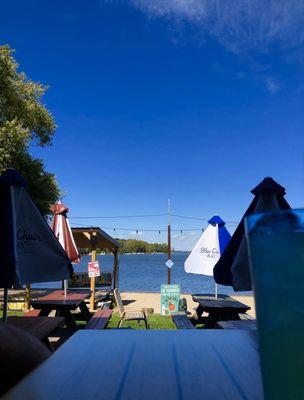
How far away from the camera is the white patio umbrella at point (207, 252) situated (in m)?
8.73

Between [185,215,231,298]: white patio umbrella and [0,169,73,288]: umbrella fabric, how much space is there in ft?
15.3

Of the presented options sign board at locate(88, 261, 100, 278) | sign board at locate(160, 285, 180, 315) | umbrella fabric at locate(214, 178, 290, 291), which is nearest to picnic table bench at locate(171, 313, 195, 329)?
umbrella fabric at locate(214, 178, 290, 291)

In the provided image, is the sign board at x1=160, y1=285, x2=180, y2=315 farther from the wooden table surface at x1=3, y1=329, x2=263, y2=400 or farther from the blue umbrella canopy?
the wooden table surface at x1=3, y1=329, x2=263, y2=400

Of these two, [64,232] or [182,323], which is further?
[64,232]

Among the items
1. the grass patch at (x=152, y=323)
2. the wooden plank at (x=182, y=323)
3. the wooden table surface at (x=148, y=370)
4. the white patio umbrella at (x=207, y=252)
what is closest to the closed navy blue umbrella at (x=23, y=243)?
the wooden table surface at (x=148, y=370)

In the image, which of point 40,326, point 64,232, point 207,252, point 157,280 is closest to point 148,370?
point 40,326

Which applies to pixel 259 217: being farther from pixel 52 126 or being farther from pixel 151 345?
pixel 52 126

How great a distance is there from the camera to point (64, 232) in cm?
943

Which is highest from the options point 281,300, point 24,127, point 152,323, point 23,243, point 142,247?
point 142,247

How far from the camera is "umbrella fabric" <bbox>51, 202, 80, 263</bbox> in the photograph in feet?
30.6

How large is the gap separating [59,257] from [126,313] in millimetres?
4674

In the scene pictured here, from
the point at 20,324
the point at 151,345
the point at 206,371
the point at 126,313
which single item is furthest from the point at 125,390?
the point at 126,313

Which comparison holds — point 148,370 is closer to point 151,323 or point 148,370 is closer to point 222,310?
point 222,310

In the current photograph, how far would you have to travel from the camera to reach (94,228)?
47.5 ft
